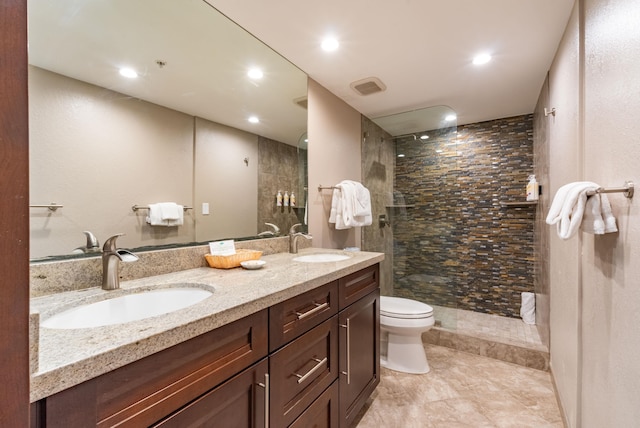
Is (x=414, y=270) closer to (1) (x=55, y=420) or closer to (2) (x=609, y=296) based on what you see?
(2) (x=609, y=296)

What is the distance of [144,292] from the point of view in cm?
103

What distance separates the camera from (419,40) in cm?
174

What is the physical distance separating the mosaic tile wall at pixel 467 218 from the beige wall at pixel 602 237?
1.42m

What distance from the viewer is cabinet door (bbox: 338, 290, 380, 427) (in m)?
1.42

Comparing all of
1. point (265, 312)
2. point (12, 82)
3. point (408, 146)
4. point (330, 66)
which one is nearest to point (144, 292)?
point (265, 312)

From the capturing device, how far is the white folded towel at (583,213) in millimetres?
971

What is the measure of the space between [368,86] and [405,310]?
1.82 metres

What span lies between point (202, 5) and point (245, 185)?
944mm

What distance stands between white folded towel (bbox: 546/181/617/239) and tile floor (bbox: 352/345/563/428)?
1.32m

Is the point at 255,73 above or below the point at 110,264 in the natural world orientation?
above

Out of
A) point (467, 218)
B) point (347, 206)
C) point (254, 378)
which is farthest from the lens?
point (467, 218)

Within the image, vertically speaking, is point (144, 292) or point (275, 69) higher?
point (275, 69)

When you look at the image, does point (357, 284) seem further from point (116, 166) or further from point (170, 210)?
point (116, 166)

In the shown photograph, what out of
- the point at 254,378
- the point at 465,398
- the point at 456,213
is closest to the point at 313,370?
the point at 254,378
